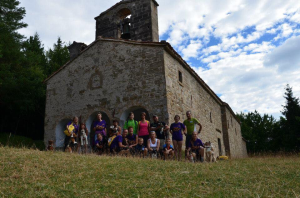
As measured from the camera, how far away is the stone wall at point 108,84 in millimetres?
11391

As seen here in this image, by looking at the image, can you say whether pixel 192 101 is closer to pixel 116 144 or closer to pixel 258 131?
pixel 116 144

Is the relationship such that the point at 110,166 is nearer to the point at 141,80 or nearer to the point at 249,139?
the point at 141,80

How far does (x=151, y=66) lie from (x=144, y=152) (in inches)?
178

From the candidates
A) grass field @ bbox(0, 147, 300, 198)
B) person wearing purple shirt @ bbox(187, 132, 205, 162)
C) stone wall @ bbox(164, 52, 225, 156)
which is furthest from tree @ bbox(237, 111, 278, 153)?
grass field @ bbox(0, 147, 300, 198)

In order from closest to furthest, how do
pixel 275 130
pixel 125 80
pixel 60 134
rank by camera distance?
pixel 125 80, pixel 60 134, pixel 275 130

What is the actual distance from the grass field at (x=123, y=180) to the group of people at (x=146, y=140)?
97.4 inches

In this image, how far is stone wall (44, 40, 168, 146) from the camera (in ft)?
37.4

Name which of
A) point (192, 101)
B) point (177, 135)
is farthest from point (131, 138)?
point (192, 101)

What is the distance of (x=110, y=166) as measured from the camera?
19.0 feet

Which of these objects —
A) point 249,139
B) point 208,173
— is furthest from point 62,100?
point 249,139

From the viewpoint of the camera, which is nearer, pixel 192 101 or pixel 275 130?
pixel 192 101

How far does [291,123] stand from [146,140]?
2443cm

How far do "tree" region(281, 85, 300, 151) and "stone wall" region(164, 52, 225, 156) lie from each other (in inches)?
476

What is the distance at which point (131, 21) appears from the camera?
1534 centimetres
